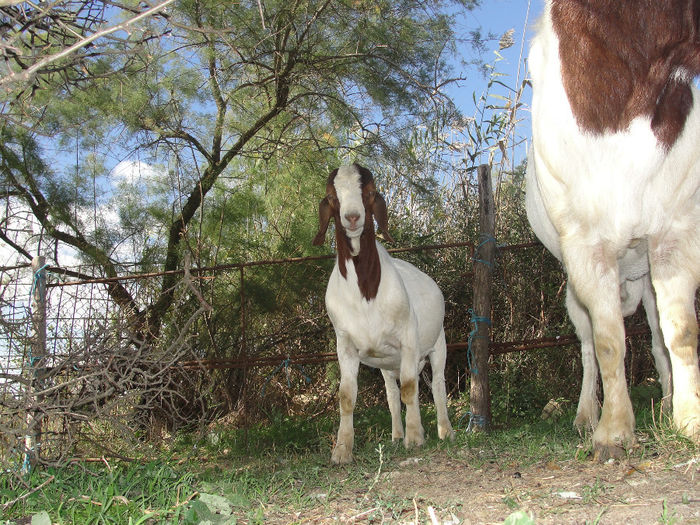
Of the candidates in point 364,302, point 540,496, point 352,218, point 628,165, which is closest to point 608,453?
point 540,496

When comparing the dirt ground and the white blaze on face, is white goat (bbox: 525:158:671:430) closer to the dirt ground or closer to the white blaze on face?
the white blaze on face

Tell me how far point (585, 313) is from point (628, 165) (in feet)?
6.25

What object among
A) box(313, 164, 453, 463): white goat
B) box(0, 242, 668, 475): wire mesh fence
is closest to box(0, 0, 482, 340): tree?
box(0, 242, 668, 475): wire mesh fence

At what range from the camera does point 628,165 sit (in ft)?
9.86

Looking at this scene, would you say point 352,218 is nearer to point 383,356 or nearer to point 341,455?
point 383,356

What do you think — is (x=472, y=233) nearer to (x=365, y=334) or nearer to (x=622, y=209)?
(x=365, y=334)

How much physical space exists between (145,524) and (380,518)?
0.87 m

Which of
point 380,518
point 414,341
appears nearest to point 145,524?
point 380,518

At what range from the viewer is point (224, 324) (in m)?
8.20

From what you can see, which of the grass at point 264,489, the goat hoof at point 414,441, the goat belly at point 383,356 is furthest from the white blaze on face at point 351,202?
the grass at point 264,489

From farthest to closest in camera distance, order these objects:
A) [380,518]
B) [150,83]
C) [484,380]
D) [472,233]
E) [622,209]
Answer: [472,233]
[150,83]
[484,380]
[622,209]
[380,518]

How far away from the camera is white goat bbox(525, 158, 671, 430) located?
4.16 m

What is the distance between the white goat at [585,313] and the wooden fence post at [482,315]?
4.76 ft

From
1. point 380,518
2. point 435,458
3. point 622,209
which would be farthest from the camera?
point 435,458
